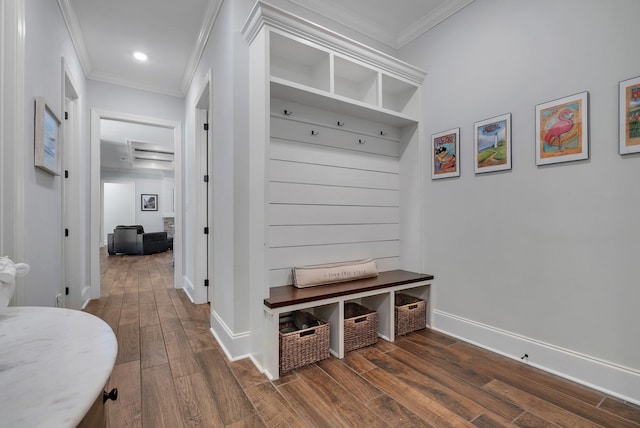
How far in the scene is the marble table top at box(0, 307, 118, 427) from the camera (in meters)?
0.46

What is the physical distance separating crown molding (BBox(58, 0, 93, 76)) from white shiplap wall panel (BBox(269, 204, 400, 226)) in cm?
241

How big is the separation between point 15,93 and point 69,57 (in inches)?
65.8

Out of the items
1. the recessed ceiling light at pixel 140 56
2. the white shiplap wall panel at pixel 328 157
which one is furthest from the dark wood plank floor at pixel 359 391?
the recessed ceiling light at pixel 140 56

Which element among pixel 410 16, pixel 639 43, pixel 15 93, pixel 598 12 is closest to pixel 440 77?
pixel 410 16

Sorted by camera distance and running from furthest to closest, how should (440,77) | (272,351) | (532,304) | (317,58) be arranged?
1. (440,77)
2. (317,58)
3. (532,304)
4. (272,351)

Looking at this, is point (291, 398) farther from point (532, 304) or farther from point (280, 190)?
point (532, 304)

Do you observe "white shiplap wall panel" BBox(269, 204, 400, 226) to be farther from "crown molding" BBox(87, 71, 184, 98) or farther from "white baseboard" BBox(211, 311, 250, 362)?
"crown molding" BBox(87, 71, 184, 98)

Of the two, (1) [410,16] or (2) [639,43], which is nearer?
(2) [639,43]

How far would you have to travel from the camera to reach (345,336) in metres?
2.21

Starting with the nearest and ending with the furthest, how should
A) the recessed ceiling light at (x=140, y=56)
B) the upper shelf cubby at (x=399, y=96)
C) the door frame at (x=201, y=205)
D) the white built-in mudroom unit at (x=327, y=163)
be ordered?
the white built-in mudroom unit at (x=327, y=163), the upper shelf cubby at (x=399, y=96), the recessed ceiling light at (x=140, y=56), the door frame at (x=201, y=205)

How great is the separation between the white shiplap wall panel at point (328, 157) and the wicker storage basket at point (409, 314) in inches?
47.9

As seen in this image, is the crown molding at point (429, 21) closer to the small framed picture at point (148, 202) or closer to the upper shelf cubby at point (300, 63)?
the upper shelf cubby at point (300, 63)

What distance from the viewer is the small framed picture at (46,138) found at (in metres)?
1.87

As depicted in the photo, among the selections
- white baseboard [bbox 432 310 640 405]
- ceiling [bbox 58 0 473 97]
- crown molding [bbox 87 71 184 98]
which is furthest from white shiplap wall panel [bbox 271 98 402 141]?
crown molding [bbox 87 71 184 98]
